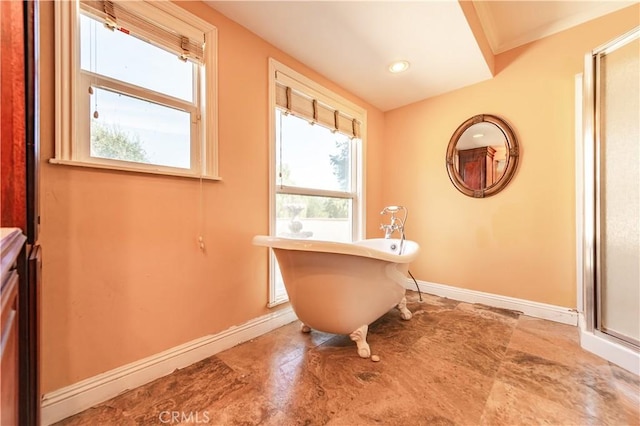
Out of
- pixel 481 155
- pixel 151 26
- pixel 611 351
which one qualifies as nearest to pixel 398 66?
pixel 481 155

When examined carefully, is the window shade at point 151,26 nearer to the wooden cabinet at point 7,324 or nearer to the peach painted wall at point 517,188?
the wooden cabinet at point 7,324

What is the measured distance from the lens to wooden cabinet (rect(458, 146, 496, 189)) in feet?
7.57

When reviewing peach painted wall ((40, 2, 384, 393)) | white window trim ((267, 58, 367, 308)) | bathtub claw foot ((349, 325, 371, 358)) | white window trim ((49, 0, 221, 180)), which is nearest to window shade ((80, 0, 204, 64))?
white window trim ((49, 0, 221, 180))

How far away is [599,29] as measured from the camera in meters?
1.85

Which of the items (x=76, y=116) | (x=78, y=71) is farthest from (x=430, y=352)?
(x=78, y=71)

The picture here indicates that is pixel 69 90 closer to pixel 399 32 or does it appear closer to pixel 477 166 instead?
pixel 399 32

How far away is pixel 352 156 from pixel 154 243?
2025 millimetres

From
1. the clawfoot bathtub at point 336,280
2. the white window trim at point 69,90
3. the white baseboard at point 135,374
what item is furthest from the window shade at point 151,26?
the white baseboard at point 135,374

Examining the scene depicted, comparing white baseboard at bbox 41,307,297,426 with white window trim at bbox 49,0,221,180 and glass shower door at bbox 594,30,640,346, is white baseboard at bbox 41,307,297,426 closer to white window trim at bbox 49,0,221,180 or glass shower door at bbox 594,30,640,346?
white window trim at bbox 49,0,221,180

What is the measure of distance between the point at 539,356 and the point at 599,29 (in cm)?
237

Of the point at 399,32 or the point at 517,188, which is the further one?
the point at 517,188

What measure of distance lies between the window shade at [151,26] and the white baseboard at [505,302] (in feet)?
7.61

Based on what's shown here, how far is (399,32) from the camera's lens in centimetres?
172

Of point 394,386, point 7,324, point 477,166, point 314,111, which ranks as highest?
point 314,111
